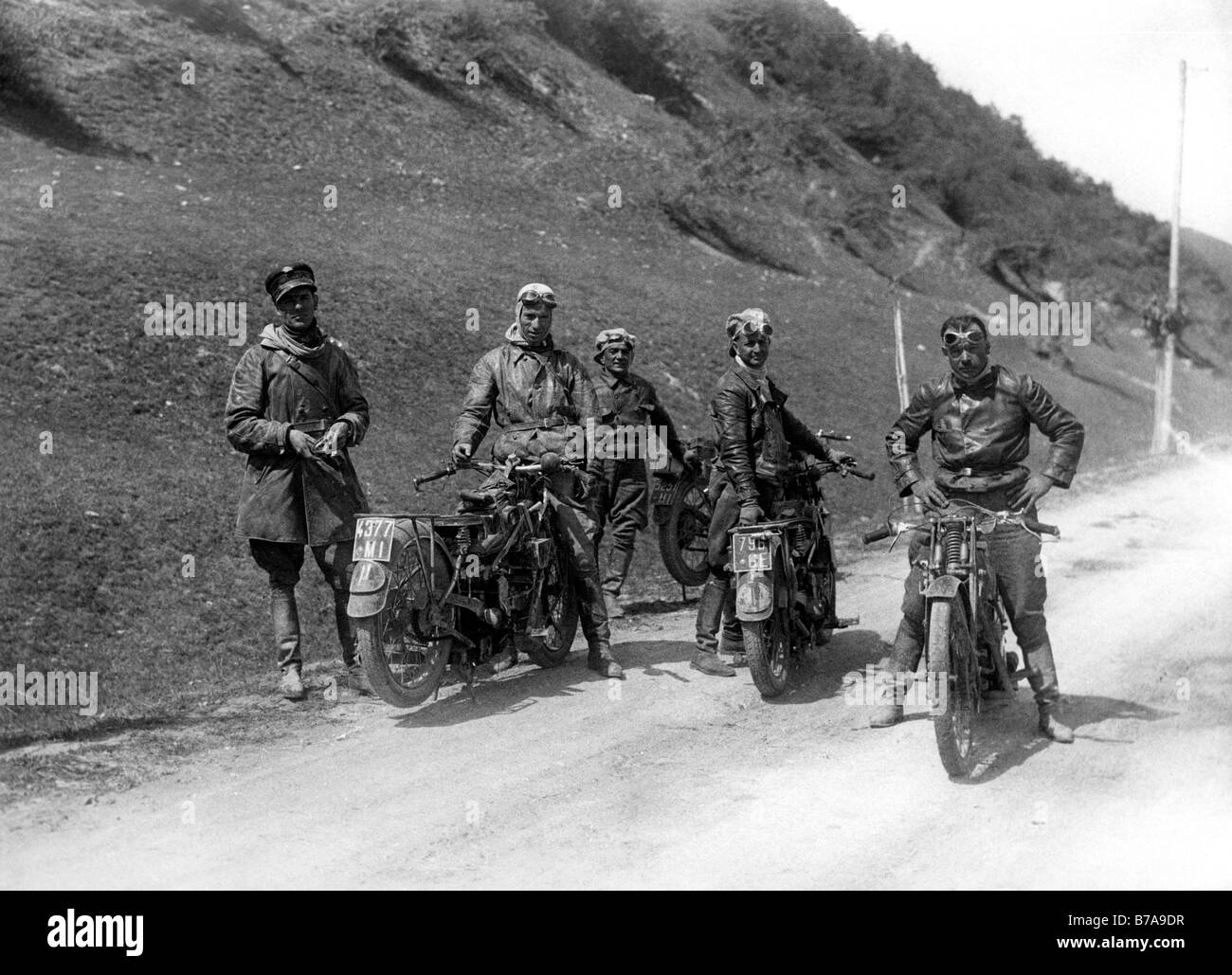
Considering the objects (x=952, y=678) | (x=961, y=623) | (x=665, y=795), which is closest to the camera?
(x=665, y=795)

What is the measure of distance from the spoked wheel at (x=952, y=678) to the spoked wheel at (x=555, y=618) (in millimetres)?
2559

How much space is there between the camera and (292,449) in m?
7.29

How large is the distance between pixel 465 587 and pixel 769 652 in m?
1.69

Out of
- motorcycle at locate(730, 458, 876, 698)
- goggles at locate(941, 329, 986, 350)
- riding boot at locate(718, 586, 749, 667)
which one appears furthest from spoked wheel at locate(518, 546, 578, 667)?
goggles at locate(941, 329, 986, 350)

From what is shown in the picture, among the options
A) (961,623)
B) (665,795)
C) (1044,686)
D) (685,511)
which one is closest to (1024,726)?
(1044,686)

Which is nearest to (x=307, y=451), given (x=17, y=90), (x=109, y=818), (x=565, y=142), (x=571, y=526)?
(x=571, y=526)

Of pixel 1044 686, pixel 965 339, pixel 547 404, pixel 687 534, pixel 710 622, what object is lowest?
pixel 1044 686

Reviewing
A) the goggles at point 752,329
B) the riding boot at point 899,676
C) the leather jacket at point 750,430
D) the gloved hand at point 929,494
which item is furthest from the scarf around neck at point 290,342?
the riding boot at point 899,676

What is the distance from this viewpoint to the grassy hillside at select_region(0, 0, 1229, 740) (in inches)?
386

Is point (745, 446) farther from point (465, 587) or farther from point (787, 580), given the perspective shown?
point (465, 587)

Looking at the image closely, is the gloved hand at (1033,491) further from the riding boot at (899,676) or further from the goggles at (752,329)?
the goggles at (752,329)

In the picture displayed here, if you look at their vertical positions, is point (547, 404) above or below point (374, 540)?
above

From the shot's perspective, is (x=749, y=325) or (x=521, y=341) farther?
(x=521, y=341)

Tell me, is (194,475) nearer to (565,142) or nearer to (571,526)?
(571,526)
